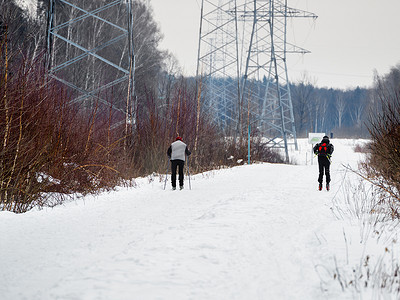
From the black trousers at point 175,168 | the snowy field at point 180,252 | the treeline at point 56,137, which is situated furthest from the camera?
the black trousers at point 175,168

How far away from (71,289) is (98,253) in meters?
1.03

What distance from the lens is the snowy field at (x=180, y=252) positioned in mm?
3084

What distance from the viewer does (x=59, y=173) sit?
7293mm

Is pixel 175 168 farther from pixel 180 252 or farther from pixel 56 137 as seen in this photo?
pixel 180 252

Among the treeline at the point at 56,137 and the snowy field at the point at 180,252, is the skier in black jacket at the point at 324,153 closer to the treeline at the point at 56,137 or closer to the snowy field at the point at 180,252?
the snowy field at the point at 180,252

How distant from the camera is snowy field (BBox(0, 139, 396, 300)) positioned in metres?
3.08

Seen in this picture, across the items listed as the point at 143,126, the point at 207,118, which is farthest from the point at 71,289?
the point at 207,118

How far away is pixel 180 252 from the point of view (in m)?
3.90

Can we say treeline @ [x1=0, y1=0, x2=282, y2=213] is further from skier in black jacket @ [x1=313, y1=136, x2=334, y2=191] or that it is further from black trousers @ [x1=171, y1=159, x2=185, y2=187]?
skier in black jacket @ [x1=313, y1=136, x2=334, y2=191]

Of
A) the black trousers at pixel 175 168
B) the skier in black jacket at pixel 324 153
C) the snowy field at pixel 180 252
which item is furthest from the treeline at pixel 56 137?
the skier in black jacket at pixel 324 153

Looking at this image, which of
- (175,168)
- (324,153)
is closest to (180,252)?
(175,168)

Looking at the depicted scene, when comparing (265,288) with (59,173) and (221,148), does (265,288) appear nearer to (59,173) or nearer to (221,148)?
(59,173)

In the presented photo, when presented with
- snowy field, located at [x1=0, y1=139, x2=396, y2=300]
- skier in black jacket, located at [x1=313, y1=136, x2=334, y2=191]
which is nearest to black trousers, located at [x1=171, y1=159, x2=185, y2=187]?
snowy field, located at [x1=0, y1=139, x2=396, y2=300]

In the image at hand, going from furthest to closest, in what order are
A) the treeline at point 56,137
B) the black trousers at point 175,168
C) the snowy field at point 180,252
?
1. the black trousers at point 175,168
2. the treeline at point 56,137
3. the snowy field at point 180,252
